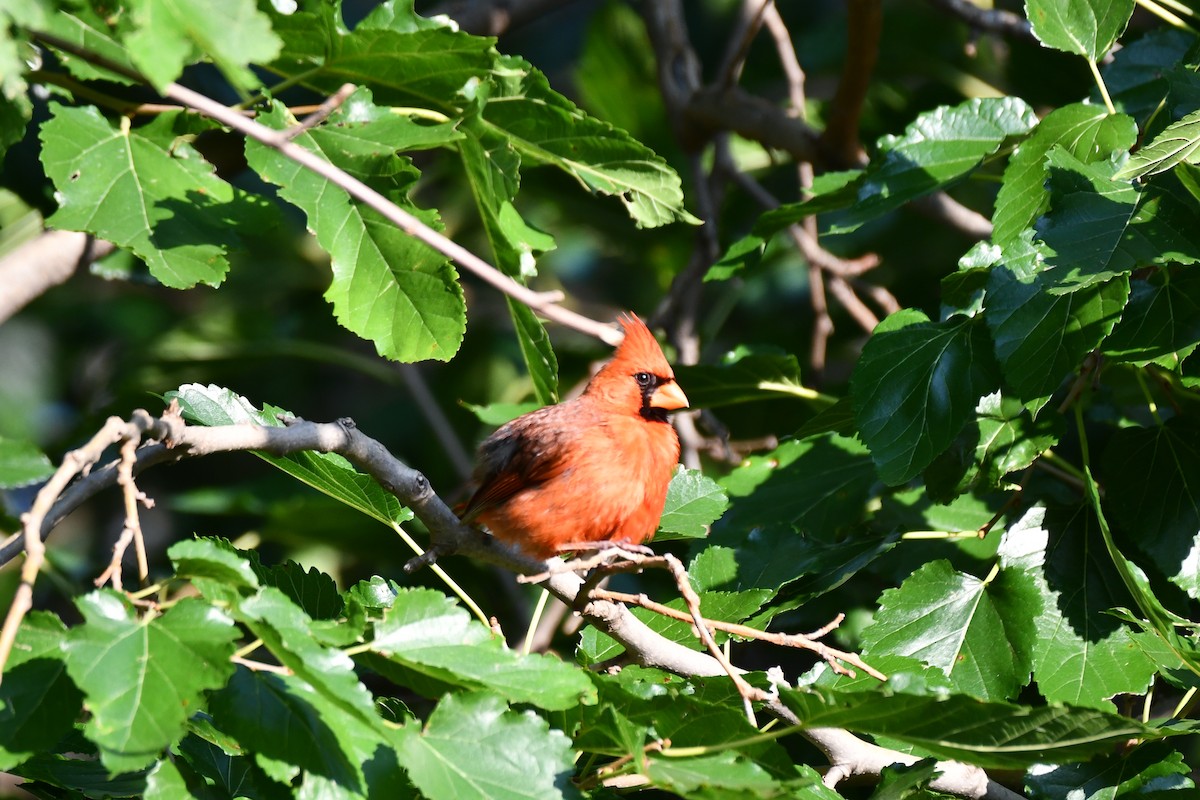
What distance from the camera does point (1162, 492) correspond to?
247 cm

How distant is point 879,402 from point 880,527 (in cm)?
53

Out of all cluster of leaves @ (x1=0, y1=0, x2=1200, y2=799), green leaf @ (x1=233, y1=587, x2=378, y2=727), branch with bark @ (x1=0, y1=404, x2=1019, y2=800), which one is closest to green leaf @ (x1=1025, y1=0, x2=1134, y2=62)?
cluster of leaves @ (x1=0, y1=0, x2=1200, y2=799)

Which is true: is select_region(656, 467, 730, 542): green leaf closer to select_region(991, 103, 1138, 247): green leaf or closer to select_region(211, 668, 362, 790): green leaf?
select_region(991, 103, 1138, 247): green leaf

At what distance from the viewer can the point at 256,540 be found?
14.0 feet

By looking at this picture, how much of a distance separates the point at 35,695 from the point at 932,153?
6.52 ft

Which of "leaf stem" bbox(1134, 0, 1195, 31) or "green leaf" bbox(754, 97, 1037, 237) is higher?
"leaf stem" bbox(1134, 0, 1195, 31)

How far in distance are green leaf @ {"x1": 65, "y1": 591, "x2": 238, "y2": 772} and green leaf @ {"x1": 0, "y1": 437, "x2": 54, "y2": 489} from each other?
278 mm

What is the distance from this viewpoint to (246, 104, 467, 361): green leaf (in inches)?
89.0

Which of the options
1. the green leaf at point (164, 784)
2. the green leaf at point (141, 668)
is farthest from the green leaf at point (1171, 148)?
the green leaf at point (164, 784)

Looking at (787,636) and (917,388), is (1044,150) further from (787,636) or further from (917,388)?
(787,636)

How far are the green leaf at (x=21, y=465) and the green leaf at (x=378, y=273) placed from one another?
0.66 metres

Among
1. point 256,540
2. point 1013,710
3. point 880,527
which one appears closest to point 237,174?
point 256,540

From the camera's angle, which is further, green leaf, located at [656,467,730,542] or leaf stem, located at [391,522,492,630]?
green leaf, located at [656,467,730,542]

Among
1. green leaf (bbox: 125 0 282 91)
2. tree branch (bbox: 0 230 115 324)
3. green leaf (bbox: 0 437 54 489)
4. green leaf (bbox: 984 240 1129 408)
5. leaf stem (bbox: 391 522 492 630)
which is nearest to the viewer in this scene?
green leaf (bbox: 125 0 282 91)
